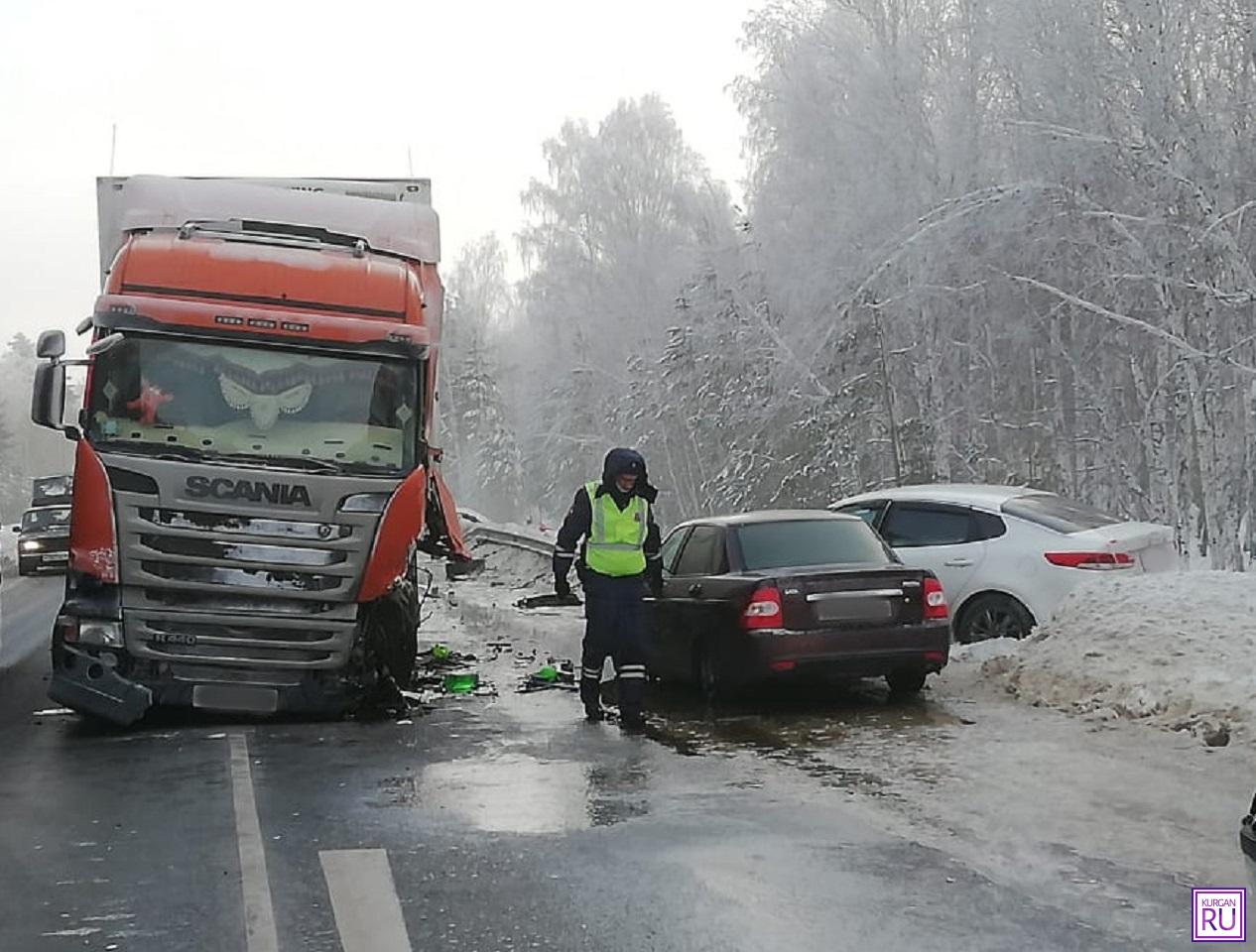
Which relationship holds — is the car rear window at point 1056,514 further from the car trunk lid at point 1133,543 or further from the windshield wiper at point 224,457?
the windshield wiper at point 224,457

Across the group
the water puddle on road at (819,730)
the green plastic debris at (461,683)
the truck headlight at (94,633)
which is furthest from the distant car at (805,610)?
the truck headlight at (94,633)

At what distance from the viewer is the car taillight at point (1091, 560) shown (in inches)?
466

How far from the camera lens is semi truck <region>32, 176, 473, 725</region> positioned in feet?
31.2

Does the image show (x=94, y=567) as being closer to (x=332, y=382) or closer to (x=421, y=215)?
(x=332, y=382)

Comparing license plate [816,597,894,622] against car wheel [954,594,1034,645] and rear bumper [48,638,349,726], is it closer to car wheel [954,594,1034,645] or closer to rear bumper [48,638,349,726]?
car wheel [954,594,1034,645]

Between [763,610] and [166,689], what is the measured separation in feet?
13.3

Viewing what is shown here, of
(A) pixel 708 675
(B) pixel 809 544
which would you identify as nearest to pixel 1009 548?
(B) pixel 809 544

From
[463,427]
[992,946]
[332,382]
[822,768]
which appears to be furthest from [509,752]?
[463,427]

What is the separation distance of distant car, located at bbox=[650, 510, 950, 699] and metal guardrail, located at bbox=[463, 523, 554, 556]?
1410 centimetres

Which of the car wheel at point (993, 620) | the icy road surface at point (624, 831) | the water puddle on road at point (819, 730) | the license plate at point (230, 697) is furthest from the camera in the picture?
the car wheel at point (993, 620)

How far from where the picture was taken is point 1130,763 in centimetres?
809

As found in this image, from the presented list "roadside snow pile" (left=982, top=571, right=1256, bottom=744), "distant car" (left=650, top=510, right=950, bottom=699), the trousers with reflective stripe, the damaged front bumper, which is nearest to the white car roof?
"roadside snow pile" (left=982, top=571, right=1256, bottom=744)

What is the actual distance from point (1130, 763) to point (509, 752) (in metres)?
3.68

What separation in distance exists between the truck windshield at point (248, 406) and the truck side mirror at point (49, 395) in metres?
0.21
